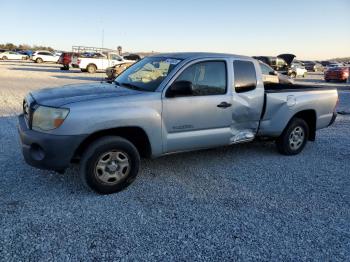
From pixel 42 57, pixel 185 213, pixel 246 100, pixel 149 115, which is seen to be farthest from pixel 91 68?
pixel 185 213

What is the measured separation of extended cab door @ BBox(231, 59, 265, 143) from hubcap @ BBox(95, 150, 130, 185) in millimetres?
1794

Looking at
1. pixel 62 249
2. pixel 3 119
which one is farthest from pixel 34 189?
pixel 3 119

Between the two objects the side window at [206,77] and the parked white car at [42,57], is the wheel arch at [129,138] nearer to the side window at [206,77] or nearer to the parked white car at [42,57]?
the side window at [206,77]

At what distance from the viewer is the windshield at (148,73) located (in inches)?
184

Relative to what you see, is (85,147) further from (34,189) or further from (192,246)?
(192,246)

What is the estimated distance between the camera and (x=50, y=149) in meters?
3.84

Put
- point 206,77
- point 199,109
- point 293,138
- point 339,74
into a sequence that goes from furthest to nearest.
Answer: point 339,74 < point 293,138 < point 206,77 < point 199,109

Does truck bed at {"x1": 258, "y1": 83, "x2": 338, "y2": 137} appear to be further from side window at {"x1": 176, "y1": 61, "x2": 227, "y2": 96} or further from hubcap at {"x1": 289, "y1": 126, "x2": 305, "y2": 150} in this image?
side window at {"x1": 176, "y1": 61, "x2": 227, "y2": 96}

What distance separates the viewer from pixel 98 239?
129 inches

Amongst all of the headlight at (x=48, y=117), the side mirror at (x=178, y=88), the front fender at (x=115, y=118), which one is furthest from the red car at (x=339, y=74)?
the headlight at (x=48, y=117)

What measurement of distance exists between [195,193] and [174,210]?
0.56m

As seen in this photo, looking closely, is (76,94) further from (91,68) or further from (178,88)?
(91,68)

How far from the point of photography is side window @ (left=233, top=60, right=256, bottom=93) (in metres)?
5.21

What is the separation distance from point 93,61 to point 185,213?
25.3 metres
